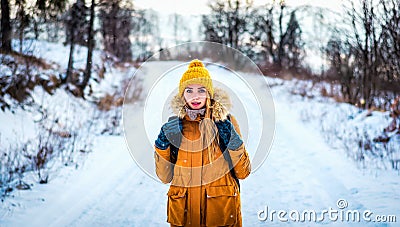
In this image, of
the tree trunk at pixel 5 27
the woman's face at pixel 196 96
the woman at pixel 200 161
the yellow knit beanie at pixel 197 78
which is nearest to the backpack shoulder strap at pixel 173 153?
the woman at pixel 200 161

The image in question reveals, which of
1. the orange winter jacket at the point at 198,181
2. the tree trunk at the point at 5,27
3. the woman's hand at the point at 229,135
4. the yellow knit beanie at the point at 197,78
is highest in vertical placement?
the tree trunk at the point at 5,27

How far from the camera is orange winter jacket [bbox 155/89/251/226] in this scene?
7.78 feet

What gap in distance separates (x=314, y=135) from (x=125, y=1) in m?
9.44

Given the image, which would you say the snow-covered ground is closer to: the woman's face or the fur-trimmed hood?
the fur-trimmed hood

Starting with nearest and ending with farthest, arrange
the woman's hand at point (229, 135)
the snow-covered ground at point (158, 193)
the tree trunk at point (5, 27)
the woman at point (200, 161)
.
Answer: the woman's hand at point (229, 135) < the woman at point (200, 161) < the snow-covered ground at point (158, 193) < the tree trunk at point (5, 27)

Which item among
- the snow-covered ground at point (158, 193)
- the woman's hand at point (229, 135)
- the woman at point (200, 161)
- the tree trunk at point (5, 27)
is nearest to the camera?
the woman's hand at point (229, 135)

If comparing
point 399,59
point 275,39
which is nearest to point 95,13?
point 399,59

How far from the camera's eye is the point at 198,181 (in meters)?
2.38

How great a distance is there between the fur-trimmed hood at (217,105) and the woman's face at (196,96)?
0.08m

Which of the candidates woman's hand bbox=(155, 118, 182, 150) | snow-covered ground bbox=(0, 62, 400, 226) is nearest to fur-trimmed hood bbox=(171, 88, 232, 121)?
woman's hand bbox=(155, 118, 182, 150)

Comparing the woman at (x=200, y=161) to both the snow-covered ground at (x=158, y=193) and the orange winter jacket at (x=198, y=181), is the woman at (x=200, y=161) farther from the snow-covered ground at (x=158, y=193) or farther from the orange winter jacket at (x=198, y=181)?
the snow-covered ground at (x=158, y=193)

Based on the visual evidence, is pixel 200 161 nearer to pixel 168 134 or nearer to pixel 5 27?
pixel 168 134

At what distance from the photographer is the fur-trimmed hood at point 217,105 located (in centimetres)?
238

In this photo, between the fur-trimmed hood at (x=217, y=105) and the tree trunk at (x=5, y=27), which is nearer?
the fur-trimmed hood at (x=217, y=105)
